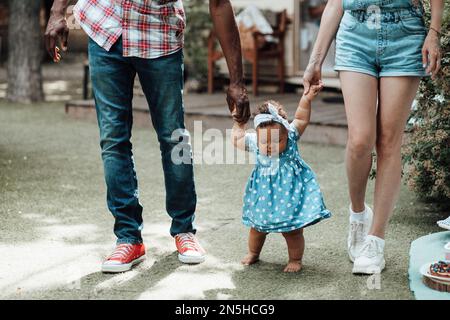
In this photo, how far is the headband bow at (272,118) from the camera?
378cm

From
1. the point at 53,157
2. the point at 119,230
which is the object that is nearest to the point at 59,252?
the point at 119,230

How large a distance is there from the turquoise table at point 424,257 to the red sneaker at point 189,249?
3.31ft

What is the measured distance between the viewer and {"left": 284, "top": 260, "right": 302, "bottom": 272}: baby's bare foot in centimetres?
382

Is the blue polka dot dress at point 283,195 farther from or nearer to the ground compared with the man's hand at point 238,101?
nearer to the ground

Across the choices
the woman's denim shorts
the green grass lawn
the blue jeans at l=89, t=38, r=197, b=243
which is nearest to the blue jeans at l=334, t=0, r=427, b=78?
the woman's denim shorts

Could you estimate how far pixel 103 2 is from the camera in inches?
149

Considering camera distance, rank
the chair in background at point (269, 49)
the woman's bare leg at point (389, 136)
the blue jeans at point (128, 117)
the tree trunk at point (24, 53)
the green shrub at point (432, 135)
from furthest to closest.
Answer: the tree trunk at point (24, 53)
the chair in background at point (269, 49)
the green shrub at point (432, 135)
the blue jeans at point (128, 117)
the woman's bare leg at point (389, 136)

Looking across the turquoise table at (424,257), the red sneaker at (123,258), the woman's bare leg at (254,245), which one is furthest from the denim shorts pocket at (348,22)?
the red sneaker at (123,258)

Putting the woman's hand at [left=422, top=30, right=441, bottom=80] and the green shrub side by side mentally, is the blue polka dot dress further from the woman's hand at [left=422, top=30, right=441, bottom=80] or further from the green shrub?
the green shrub

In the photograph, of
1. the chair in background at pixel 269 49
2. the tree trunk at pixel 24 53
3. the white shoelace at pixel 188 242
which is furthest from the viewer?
the tree trunk at pixel 24 53

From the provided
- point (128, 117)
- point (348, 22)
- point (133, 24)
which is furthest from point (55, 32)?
point (348, 22)

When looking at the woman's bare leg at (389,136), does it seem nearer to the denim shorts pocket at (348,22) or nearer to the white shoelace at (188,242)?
the denim shorts pocket at (348,22)

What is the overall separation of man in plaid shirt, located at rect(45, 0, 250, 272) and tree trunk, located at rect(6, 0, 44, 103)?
7.43m

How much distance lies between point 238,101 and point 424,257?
1.19m
